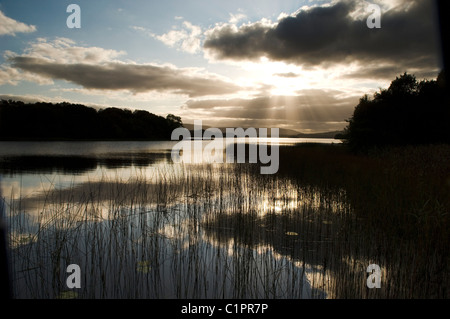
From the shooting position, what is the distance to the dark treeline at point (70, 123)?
203 feet

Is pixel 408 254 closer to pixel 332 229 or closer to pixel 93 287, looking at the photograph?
pixel 332 229

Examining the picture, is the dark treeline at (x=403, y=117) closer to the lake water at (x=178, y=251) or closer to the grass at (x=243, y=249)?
the grass at (x=243, y=249)

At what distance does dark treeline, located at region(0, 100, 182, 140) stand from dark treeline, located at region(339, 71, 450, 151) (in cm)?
7209

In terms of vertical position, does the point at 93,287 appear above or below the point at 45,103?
below

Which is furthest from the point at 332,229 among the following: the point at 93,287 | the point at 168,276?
the point at 93,287

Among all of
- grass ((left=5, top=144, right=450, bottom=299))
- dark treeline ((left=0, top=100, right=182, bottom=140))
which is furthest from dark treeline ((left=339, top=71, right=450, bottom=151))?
dark treeline ((left=0, top=100, right=182, bottom=140))

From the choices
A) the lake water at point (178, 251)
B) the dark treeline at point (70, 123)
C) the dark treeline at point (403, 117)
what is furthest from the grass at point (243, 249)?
the dark treeline at point (70, 123)

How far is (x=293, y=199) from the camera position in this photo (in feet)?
30.3

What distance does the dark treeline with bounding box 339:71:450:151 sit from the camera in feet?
76.7

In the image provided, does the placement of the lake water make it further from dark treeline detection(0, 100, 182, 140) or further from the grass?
dark treeline detection(0, 100, 182, 140)

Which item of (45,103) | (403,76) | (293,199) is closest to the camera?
(293,199)

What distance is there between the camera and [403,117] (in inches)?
934

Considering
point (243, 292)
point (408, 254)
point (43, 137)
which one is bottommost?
point (243, 292)
